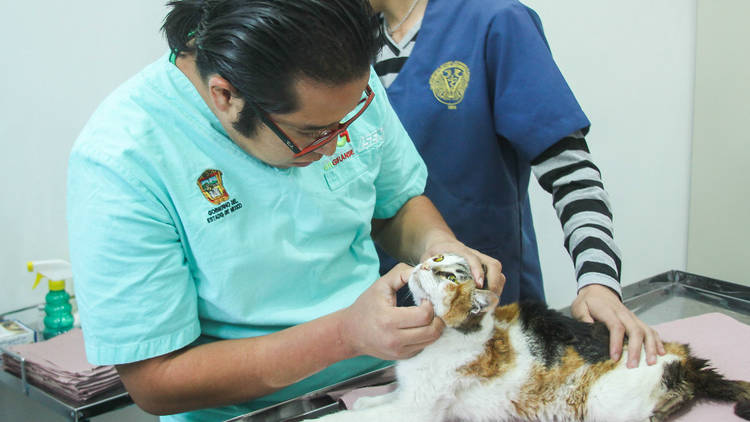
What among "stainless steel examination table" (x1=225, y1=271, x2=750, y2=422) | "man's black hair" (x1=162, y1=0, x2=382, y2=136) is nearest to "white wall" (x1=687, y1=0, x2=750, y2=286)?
"stainless steel examination table" (x1=225, y1=271, x2=750, y2=422)

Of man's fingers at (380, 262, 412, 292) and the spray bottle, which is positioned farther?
the spray bottle

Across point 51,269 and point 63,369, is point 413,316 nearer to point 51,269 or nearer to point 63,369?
point 63,369

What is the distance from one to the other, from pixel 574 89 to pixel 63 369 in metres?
2.67

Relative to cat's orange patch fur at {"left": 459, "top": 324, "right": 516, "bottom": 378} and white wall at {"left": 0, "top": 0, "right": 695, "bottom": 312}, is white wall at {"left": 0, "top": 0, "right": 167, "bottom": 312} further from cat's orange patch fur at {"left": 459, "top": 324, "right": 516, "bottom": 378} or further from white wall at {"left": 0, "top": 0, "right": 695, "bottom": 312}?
cat's orange patch fur at {"left": 459, "top": 324, "right": 516, "bottom": 378}

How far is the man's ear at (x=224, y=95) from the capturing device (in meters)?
0.97

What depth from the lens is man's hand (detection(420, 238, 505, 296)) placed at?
1.20 metres

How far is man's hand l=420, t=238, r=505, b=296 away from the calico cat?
1.3 inches

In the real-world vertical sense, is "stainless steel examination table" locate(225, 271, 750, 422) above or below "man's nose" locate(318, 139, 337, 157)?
below

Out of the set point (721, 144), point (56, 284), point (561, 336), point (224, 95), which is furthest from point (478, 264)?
point (721, 144)

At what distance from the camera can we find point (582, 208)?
1.41 meters

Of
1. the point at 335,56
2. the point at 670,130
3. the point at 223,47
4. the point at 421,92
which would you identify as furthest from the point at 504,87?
the point at 670,130

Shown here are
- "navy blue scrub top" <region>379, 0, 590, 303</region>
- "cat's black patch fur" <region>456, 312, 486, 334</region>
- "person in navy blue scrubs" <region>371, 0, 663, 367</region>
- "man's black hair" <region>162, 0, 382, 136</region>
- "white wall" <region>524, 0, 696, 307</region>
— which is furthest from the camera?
"white wall" <region>524, 0, 696, 307</region>

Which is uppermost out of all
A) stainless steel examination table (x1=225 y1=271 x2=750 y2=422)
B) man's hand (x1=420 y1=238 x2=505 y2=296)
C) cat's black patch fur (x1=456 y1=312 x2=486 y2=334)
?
man's hand (x1=420 y1=238 x2=505 y2=296)

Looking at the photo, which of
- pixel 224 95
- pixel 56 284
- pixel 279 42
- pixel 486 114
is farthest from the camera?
pixel 56 284
